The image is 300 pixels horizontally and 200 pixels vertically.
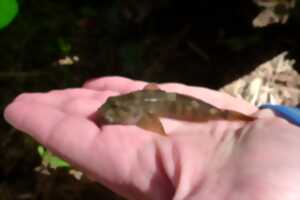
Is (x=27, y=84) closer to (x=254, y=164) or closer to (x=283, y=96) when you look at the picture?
(x=283, y=96)

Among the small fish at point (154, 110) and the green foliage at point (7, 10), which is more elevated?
the green foliage at point (7, 10)

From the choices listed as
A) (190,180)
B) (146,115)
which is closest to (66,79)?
(146,115)

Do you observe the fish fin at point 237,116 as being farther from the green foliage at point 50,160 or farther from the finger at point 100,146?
the green foliage at point 50,160

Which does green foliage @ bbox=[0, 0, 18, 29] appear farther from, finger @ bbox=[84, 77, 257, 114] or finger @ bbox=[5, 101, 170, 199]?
finger @ bbox=[84, 77, 257, 114]

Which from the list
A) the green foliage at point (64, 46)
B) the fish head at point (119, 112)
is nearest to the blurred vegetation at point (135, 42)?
the green foliage at point (64, 46)

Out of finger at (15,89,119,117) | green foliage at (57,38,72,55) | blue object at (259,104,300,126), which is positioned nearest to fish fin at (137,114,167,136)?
finger at (15,89,119,117)
